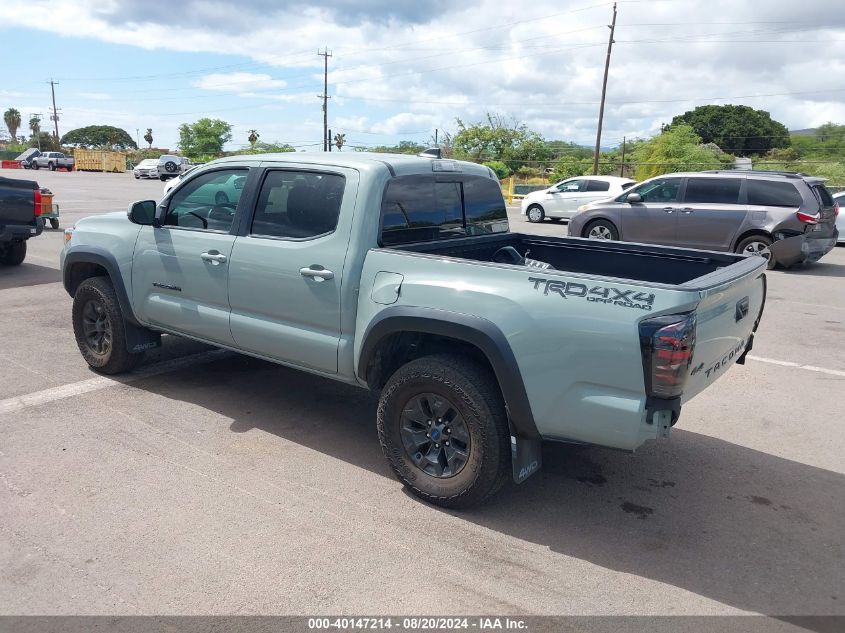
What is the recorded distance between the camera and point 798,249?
12.0 meters

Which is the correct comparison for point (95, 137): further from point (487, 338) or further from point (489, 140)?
point (487, 338)

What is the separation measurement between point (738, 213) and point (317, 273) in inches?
407

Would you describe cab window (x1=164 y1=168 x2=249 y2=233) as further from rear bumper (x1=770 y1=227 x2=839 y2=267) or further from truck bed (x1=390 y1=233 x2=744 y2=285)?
rear bumper (x1=770 y1=227 x2=839 y2=267)

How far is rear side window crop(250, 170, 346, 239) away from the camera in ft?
14.2

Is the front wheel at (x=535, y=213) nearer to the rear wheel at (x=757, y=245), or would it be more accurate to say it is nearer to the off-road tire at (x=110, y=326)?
the rear wheel at (x=757, y=245)

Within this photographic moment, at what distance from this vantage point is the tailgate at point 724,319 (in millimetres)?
3277

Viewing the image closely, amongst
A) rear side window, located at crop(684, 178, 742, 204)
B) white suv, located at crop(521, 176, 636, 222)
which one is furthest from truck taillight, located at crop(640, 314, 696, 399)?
white suv, located at crop(521, 176, 636, 222)

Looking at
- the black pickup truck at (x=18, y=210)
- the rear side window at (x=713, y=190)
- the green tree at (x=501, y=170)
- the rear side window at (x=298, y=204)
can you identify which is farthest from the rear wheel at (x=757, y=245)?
the green tree at (x=501, y=170)

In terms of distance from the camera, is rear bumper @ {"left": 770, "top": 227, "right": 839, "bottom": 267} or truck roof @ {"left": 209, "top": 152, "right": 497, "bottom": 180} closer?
truck roof @ {"left": 209, "top": 152, "right": 497, "bottom": 180}

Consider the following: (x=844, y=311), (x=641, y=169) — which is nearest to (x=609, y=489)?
(x=844, y=311)

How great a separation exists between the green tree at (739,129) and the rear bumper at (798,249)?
73.5 m

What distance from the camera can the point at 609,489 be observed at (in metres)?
4.21

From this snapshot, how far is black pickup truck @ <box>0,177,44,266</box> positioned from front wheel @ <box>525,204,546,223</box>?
15.6m

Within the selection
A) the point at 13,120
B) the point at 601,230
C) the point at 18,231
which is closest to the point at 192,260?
the point at 18,231
